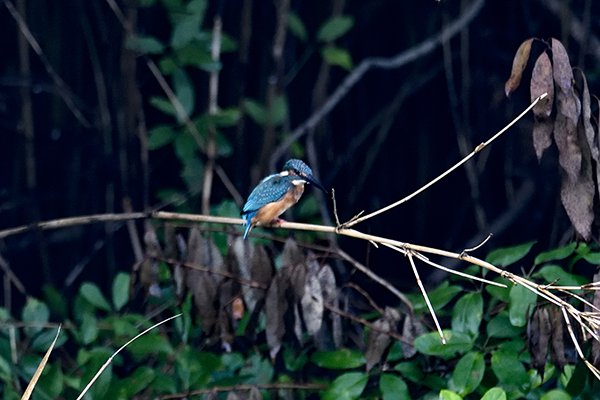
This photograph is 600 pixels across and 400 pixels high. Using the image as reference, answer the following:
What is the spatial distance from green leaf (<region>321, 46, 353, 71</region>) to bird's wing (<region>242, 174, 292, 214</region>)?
100 cm

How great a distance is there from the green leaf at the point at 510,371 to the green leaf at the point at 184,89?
1.79 m

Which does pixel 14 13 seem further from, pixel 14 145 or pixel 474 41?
pixel 474 41

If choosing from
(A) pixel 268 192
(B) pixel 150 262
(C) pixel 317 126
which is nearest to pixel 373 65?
(C) pixel 317 126

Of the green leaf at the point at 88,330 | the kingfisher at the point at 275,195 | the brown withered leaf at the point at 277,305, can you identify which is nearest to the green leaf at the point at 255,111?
the kingfisher at the point at 275,195

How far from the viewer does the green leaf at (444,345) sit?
9.53 feet

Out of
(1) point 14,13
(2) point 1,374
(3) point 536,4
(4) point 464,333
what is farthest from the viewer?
(3) point 536,4

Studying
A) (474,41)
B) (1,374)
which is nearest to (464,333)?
(1,374)

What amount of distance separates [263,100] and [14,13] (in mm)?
942

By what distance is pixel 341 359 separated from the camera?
3172 millimetres

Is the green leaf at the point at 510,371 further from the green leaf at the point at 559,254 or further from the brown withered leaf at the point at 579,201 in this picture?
the brown withered leaf at the point at 579,201

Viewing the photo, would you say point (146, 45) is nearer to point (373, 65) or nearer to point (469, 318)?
point (373, 65)

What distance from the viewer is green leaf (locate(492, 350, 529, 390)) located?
289 cm

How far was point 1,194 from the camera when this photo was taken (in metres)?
4.59

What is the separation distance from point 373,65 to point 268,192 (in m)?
1.27
